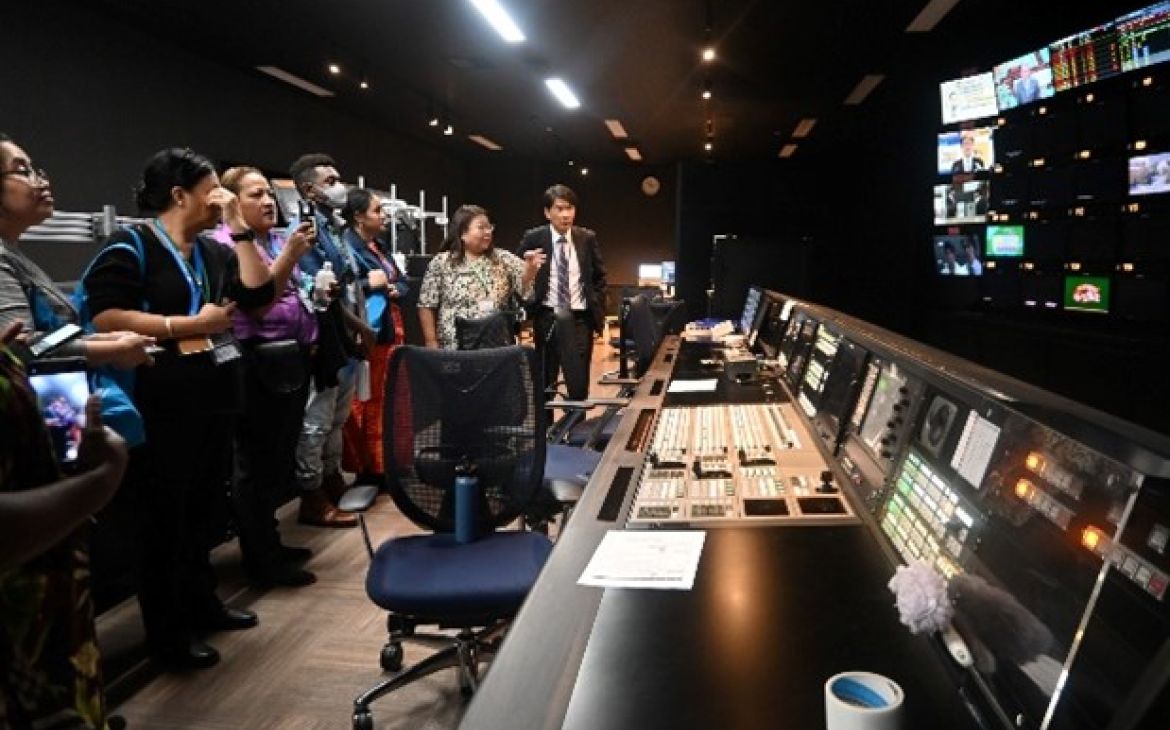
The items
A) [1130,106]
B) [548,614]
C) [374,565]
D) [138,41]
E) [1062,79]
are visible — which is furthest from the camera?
[138,41]

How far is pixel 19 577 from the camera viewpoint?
1088 millimetres

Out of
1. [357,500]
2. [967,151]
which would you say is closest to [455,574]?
[357,500]

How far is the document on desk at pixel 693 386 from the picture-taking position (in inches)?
114

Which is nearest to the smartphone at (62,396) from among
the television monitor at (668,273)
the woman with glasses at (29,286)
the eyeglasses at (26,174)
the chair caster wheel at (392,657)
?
the woman with glasses at (29,286)

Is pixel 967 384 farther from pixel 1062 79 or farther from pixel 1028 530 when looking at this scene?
pixel 1062 79

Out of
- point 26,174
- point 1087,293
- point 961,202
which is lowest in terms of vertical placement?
point 1087,293

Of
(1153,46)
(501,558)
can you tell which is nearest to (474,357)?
(501,558)

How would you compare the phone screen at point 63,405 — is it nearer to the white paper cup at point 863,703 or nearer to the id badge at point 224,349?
the id badge at point 224,349

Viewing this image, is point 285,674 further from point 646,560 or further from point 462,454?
point 646,560

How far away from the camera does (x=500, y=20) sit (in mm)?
5848

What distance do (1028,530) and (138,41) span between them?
265 inches

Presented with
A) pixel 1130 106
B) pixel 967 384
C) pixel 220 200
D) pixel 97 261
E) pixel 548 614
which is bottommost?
pixel 548 614

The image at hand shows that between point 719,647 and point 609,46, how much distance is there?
6.19m

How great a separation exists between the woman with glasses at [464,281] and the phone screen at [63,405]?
2.40 meters
